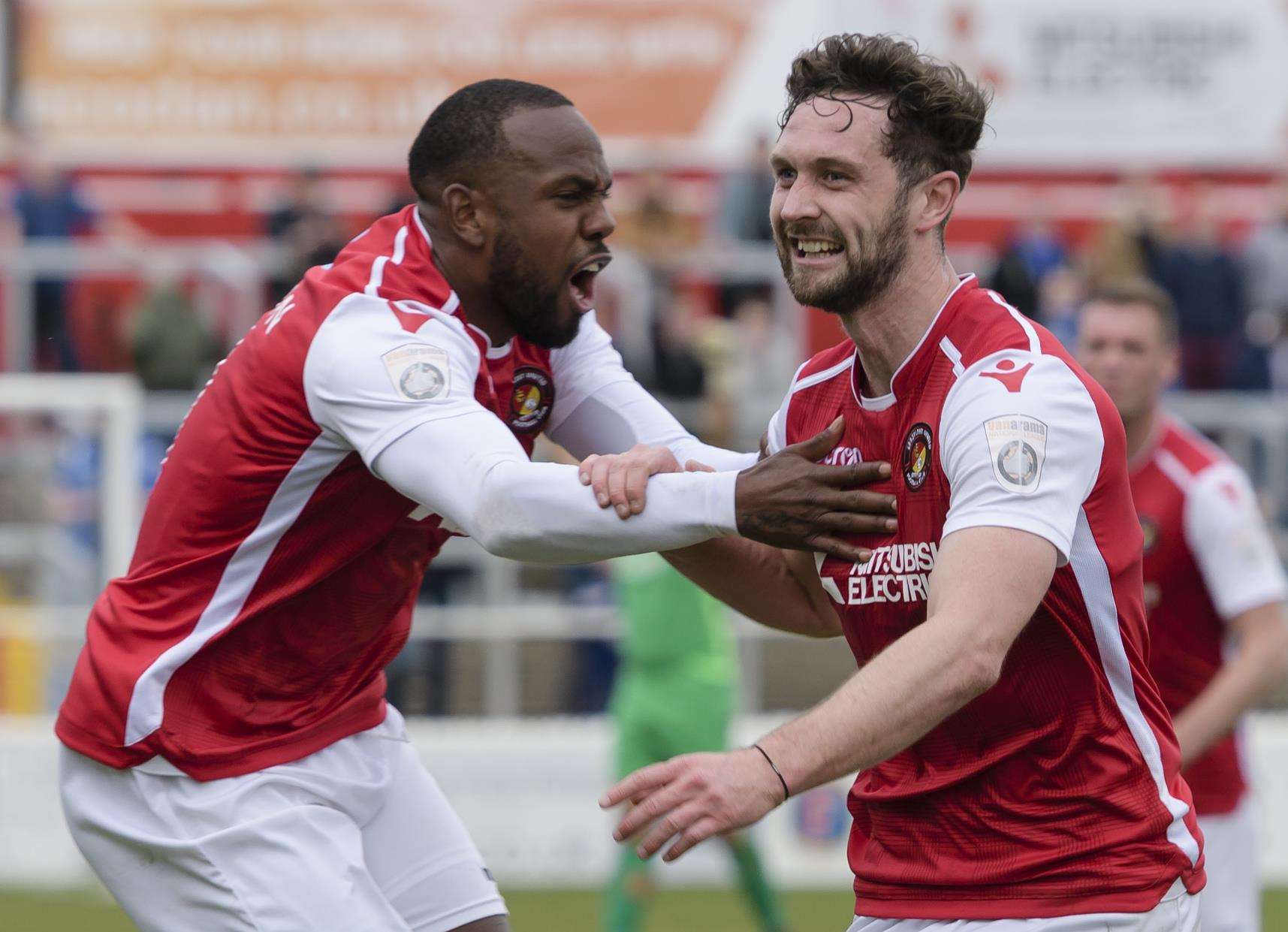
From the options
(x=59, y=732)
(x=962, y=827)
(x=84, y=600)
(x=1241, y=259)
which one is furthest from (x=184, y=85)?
(x=962, y=827)

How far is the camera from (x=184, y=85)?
17016 millimetres

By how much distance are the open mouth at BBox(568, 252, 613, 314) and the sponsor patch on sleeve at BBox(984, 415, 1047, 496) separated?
111cm

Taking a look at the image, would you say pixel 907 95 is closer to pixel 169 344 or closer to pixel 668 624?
pixel 668 624

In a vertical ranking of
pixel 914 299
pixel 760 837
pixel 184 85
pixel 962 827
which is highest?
pixel 184 85

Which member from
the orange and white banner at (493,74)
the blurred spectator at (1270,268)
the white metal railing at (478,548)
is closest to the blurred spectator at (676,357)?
the white metal railing at (478,548)

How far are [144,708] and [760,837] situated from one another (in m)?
7.51

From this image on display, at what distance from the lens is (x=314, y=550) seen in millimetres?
4223

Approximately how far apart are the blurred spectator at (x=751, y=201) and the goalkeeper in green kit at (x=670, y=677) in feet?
17.1

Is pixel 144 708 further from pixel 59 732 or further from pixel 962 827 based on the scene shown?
pixel 962 827

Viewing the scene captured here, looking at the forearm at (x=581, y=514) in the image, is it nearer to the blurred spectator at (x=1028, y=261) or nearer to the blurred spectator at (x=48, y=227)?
the blurred spectator at (x=1028, y=261)

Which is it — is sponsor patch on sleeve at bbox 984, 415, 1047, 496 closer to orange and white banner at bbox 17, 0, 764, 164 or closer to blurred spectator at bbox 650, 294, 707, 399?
blurred spectator at bbox 650, 294, 707, 399

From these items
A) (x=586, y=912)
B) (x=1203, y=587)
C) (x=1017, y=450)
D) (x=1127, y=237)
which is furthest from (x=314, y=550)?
(x=1127, y=237)

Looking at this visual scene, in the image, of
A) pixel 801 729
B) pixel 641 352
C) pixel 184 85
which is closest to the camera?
pixel 801 729

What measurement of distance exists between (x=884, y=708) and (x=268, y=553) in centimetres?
151
